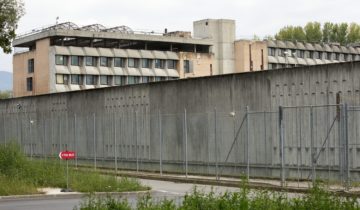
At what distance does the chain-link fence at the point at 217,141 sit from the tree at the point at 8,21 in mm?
7986

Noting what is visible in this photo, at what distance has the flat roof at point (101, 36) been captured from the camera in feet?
309

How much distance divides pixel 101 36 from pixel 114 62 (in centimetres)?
454

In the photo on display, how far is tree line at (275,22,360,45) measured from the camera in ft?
434

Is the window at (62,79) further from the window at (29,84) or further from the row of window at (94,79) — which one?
the window at (29,84)

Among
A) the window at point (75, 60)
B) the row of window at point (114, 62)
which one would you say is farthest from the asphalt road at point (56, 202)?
the window at point (75, 60)

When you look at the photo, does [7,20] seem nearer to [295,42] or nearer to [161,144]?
Answer: [161,144]

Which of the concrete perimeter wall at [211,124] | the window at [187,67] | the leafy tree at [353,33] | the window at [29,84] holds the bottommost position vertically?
the concrete perimeter wall at [211,124]

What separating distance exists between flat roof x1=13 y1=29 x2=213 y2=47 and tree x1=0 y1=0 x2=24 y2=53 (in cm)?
6702

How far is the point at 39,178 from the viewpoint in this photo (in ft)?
79.5

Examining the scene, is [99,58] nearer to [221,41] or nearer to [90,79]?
[90,79]

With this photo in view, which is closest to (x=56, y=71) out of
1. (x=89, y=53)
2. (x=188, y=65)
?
(x=89, y=53)

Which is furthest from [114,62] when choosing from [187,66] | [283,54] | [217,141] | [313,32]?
[217,141]

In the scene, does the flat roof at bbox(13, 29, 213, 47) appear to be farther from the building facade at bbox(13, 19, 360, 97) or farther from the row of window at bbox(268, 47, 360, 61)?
the row of window at bbox(268, 47, 360, 61)

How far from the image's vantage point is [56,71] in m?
94.2
